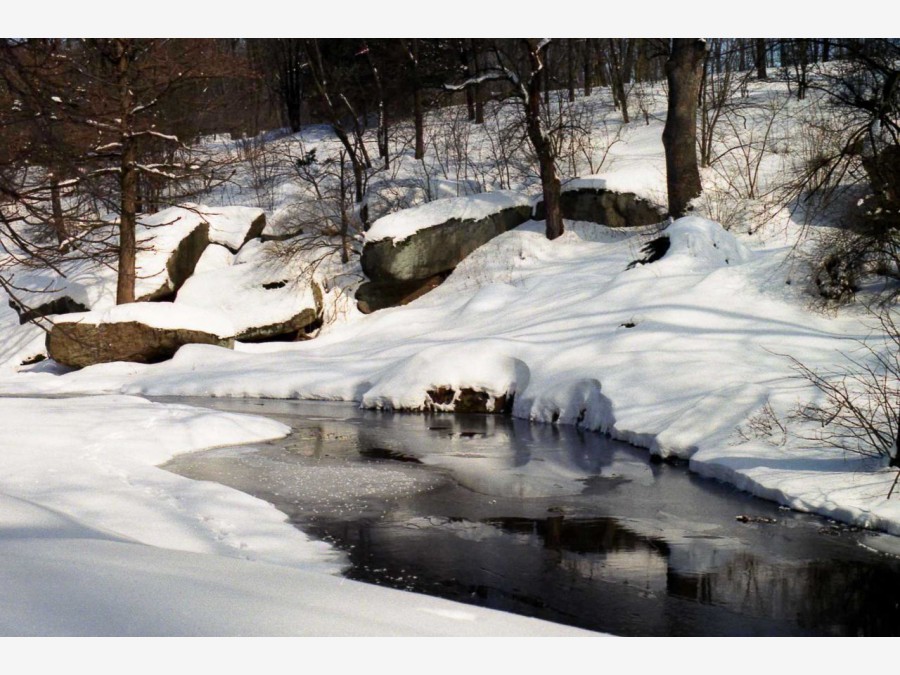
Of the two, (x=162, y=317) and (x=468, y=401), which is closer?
(x=468, y=401)

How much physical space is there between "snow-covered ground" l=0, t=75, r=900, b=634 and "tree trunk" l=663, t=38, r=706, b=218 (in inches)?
30.7

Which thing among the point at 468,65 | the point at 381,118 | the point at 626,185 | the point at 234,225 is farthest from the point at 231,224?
the point at 626,185

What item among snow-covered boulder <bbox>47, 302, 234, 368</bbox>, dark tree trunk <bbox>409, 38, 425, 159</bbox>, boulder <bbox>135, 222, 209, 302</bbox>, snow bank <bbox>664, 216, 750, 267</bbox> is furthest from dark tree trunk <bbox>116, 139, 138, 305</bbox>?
snow bank <bbox>664, 216, 750, 267</bbox>

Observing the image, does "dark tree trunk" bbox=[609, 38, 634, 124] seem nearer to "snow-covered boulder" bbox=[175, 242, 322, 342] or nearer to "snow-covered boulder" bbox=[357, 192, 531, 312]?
"snow-covered boulder" bbox=[357, 192, 531, 312]

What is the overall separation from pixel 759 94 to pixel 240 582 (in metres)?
28.6

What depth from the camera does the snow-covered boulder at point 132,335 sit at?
796 inches

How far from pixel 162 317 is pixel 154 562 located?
16644 mm

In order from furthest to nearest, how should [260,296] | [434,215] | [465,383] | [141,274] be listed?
[141,274] < [434,215] < [260,296] < [465,383]

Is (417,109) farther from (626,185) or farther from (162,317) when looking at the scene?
(162,317)

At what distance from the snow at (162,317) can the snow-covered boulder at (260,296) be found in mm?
839

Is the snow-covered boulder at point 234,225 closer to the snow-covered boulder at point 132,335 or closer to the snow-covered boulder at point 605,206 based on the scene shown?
the snow-covered boulder at point 132,335

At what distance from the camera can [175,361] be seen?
19.8 meters

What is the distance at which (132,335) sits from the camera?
20.3m

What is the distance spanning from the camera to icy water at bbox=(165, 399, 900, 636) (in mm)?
5941
